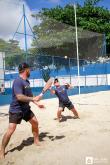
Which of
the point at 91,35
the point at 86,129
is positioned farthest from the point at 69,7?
the point at 86,129

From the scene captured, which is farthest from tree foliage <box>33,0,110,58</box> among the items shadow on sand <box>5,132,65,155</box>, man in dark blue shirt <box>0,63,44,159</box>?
man in dark blue shirt <box>0,63,44,159</box>

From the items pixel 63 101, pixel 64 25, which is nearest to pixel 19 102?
pixel 63 101

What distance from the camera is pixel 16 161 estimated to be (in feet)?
21.0

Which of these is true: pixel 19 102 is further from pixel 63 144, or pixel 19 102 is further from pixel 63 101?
pixel 63 101

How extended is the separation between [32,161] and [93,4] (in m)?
40.0

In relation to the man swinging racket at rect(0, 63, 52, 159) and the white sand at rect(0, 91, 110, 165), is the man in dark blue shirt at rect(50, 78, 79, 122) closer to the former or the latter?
the white sand at rect(0, 91, 110, 165)

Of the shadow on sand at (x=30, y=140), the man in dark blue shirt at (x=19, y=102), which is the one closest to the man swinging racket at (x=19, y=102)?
the man in dark blue shirt at (x=19, y=102)

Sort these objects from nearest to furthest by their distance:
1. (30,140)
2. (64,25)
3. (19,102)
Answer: (19,102) < (30,140) < (64,25)

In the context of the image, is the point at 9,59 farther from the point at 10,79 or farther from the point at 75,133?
the point at 75,133

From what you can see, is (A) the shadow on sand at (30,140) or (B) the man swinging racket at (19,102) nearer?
(B) the man swinging racket at (19,102)

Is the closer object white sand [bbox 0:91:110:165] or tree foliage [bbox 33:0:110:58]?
white sand [bbox 0:91:110:165]

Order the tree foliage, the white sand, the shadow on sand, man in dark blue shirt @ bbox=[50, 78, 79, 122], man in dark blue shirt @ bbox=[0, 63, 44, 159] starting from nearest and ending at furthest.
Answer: the white sand
man in dark blue shirt @ bbox=[0, 63, 44, 159]
the shadow on sand
man in dark blue shirt @ bbox=[50, 78, 79, 122]
the tree foliage

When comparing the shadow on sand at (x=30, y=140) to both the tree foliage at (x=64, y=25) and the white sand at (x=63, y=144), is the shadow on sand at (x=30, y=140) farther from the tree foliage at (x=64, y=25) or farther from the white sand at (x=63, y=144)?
the tree foliage at (x=64, y=25)

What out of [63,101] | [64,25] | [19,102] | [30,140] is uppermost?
[64,25]
